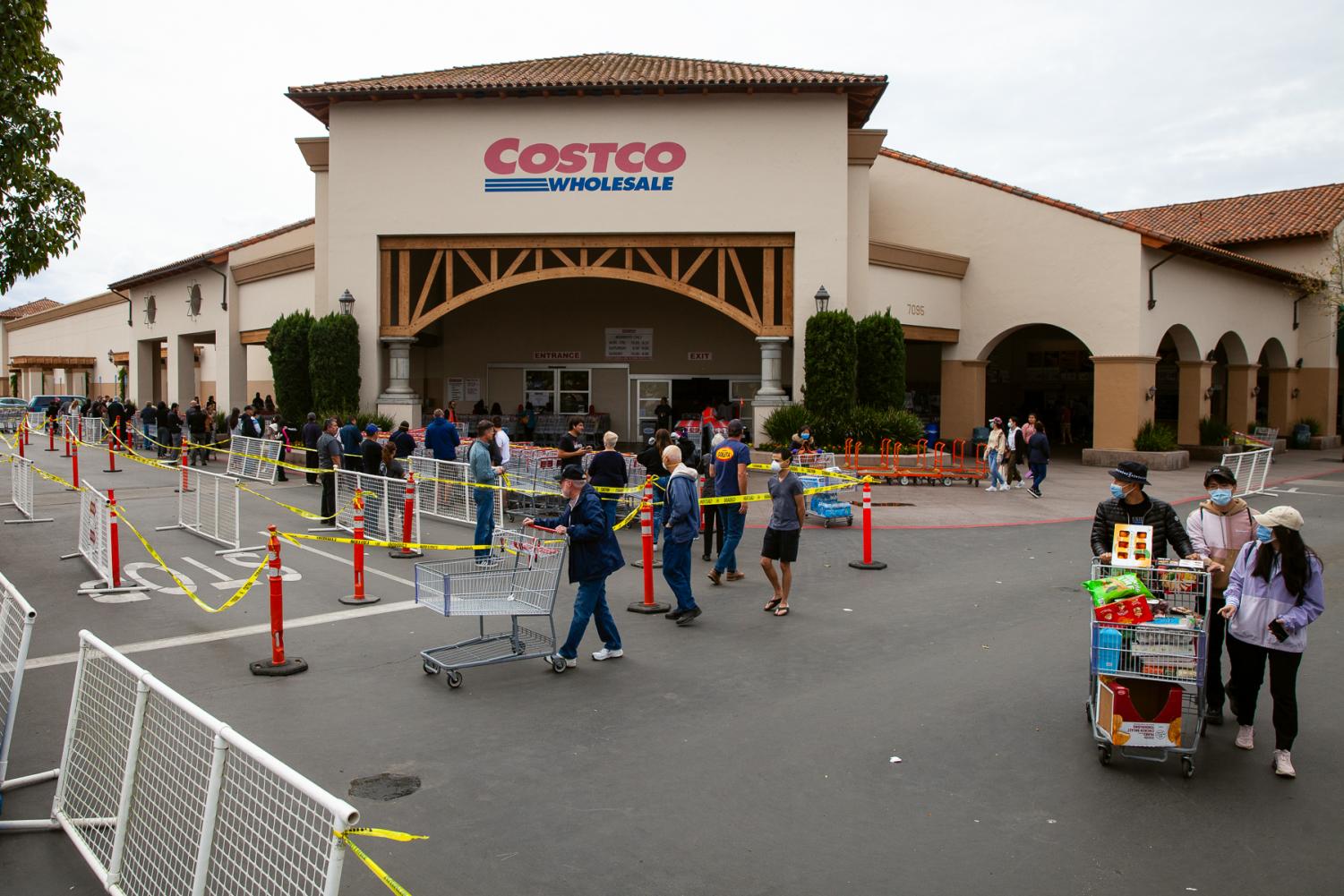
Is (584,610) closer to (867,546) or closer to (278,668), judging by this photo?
(278,668)

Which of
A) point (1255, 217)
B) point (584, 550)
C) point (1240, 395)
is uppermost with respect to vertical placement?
point (1255, 217)

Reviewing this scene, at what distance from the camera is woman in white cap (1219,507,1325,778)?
241 inches

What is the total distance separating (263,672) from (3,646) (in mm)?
2576

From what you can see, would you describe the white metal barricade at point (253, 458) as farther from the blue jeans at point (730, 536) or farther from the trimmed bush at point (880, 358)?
the trimmed bush at point (880, 358)

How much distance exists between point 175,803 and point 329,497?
1299 cm

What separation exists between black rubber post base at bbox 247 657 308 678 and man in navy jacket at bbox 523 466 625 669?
217 centimetres

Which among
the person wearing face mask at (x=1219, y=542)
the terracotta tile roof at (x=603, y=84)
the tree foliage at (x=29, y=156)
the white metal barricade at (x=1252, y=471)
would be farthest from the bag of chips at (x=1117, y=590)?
the terracotta tile roof at (x=603, y=84)

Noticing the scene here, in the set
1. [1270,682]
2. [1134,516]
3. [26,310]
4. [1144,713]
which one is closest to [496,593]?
[1144,713]

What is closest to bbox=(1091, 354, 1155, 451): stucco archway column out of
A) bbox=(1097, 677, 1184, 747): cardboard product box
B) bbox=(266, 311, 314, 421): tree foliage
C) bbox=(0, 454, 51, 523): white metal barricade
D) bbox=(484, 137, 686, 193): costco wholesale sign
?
bbox=(484, 137, 686, 193): costco wholesale sign

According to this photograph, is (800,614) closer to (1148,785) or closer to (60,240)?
(1148,785)

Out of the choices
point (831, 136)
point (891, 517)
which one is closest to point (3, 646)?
point (891, 517)

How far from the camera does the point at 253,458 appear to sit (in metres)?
22.5

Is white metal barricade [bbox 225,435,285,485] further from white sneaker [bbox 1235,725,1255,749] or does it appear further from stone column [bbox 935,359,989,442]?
white sneaker [bbox 1235,725,1255,749]

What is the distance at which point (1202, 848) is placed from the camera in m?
5.28
